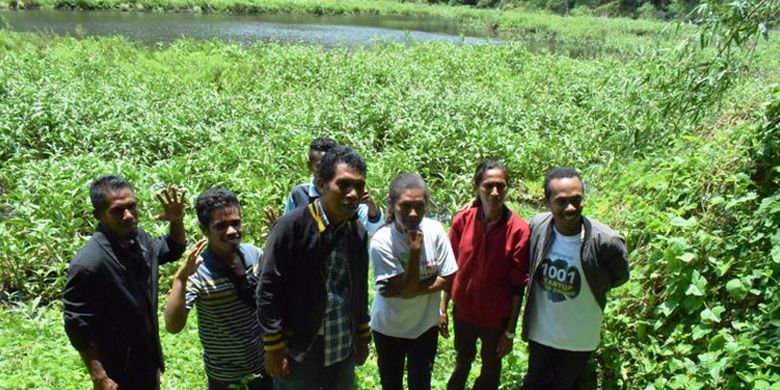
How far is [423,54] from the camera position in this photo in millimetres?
16562

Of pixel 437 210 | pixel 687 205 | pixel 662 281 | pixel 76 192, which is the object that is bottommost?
pixel 437 210

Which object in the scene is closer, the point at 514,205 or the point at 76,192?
the point at 76,192

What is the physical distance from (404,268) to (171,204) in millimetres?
1285

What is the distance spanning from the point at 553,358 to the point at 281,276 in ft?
5.33

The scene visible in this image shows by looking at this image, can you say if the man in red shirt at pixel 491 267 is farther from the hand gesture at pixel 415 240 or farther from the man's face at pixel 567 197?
the hand gesture at pixel 415 240

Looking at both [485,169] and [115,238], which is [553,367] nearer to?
[485,169]

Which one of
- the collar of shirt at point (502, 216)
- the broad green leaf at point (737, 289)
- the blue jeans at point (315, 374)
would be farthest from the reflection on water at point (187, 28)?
the blue jeans at point (315, 374)

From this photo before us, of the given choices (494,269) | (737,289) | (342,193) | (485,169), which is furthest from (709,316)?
(342,193)

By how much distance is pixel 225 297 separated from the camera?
2.77 metres

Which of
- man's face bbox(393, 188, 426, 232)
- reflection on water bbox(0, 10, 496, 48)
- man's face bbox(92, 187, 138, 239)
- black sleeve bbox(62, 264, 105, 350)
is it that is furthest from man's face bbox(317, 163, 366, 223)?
reflection on water bbox(0, 10, 496, 48)

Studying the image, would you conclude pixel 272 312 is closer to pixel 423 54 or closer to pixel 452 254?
pixel 452 254

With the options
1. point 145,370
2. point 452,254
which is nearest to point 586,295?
point 452,254

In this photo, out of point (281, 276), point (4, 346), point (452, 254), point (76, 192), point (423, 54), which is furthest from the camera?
point (423, 54)

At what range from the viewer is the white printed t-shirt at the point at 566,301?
2.91 meters
